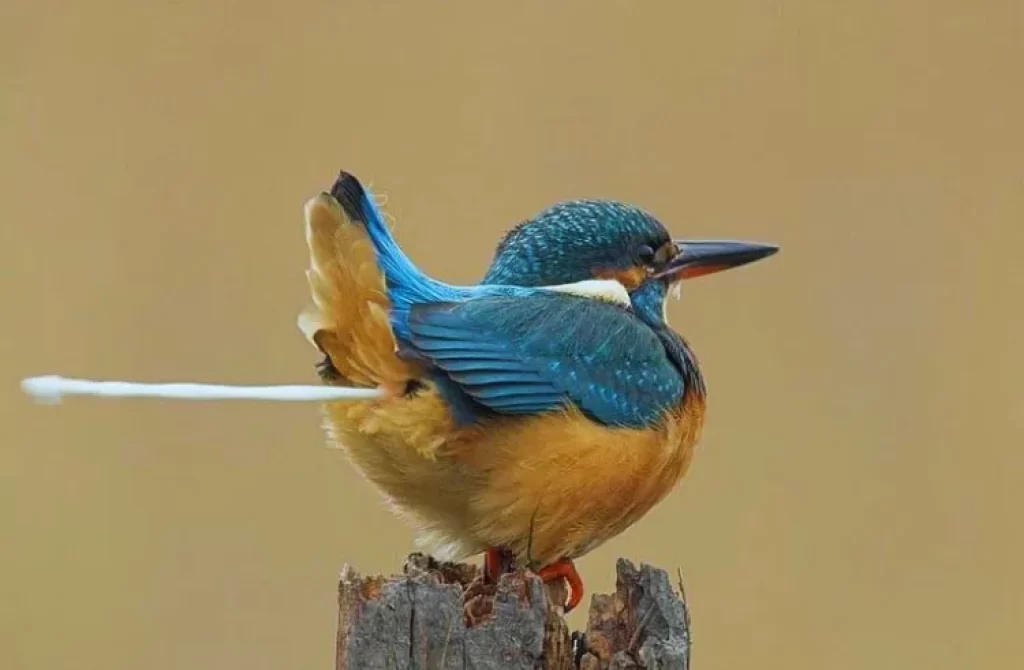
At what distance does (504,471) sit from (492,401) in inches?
4.0

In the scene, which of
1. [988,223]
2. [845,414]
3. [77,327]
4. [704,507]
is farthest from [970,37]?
[77,327]

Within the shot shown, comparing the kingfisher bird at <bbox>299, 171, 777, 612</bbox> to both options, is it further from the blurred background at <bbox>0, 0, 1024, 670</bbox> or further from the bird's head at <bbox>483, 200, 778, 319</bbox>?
the blurred background at <bbox>0, 0, 1024, 670</bbox>

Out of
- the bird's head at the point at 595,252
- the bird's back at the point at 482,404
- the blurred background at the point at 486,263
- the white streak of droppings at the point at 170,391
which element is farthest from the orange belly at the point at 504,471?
the blurred background at the point at 486,263

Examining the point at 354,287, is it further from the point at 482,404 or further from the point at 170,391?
the point at 170,391

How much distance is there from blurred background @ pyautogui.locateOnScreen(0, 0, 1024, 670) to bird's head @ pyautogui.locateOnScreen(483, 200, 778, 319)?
1090mm

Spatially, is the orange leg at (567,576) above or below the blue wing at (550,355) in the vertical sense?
below

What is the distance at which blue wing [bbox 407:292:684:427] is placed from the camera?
234cm

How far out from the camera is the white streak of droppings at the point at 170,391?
1.84 m

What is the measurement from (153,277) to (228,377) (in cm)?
29

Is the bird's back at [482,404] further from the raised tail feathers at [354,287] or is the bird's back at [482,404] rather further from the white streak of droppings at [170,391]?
the white streak of droppings at [170,391]

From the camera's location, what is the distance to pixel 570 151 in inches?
159

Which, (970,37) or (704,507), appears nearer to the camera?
(704,507)

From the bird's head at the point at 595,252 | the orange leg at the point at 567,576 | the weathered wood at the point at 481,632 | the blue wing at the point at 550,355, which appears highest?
the bird's head at the point at 595,252

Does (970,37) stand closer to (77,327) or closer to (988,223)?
(988,223)
